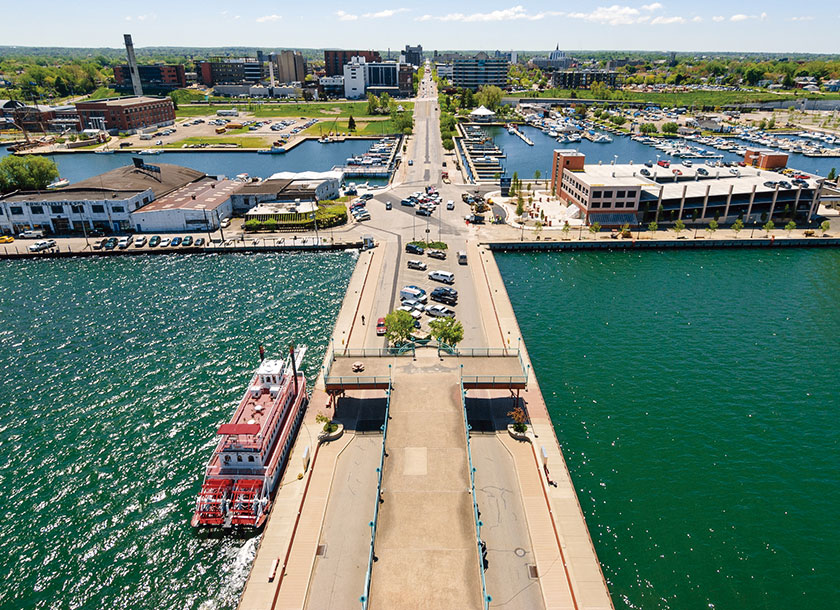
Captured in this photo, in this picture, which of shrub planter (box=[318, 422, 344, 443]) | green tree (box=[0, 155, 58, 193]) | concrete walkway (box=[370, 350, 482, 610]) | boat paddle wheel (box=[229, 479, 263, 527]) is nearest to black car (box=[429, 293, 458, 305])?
concrete walkway (box=[370, 350, 482, 610])

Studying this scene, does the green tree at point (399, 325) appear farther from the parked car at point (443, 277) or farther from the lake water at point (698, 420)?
the parked car at point (443, 277)

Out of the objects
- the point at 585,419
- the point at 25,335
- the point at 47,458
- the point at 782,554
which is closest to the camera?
the point at 782,554

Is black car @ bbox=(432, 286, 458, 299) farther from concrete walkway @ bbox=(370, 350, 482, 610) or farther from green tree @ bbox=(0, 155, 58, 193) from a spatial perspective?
green tree @ bbox=(0, 155, 58, 193)

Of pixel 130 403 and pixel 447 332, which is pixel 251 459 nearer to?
pixel 130 403

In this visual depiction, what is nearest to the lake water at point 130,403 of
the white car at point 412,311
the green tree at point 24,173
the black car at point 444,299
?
the white car at point 412,311

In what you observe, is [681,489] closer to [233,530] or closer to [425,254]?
[233,530]

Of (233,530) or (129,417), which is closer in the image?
(233,530)

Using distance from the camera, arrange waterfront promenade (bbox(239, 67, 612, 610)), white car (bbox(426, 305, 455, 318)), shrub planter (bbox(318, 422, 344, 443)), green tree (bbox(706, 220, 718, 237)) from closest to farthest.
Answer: waterfront promenade (bbox(239, 67, 612, 610))
shrub planter (bbox(318, 422, 344, 443))
white car (bbox(426, 305, 455, 318))
green tree (bbox(706, 220, 718, 237))

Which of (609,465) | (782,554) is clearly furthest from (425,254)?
(782,554)
